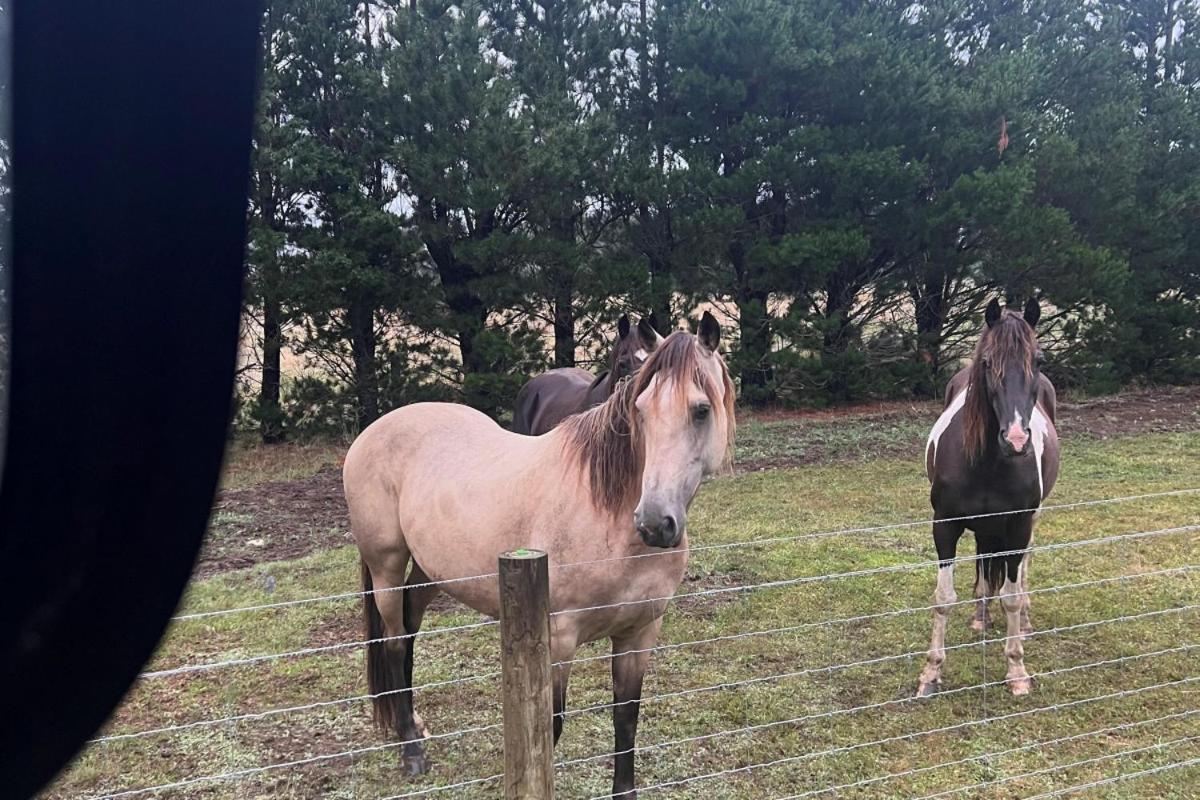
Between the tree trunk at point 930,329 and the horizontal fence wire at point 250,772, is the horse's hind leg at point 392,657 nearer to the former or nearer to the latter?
the horizontal fence wire at point 250,772

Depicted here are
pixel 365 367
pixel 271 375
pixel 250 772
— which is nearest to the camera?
pixel 250 772

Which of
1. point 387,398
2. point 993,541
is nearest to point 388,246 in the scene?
point 387,398

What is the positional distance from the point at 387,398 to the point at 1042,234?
993 cm

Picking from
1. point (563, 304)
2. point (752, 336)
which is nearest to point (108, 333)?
point (563, 304)

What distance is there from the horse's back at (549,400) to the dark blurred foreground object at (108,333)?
8.77 feet

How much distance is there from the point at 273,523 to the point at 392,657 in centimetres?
425

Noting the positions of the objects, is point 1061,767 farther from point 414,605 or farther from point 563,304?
point 563,304

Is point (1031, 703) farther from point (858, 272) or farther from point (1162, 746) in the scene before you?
point (858, 272)

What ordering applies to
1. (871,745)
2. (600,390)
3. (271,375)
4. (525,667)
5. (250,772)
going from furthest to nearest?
(271,375) → (600,390) → (871,745) → (250,772) → (525,667)

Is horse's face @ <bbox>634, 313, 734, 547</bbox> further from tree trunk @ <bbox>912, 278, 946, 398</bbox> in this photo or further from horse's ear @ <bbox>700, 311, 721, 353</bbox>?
tree trunk @ <bbox>912, 278, 946, 398</bbox>

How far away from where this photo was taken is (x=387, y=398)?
404 inches

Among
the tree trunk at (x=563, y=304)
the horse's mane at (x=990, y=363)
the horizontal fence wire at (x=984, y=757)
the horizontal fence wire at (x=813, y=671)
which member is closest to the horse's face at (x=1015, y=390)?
the horse's mane at (x=990, y=363)

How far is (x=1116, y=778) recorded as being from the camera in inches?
105

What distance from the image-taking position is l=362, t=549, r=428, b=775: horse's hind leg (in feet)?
10.2
